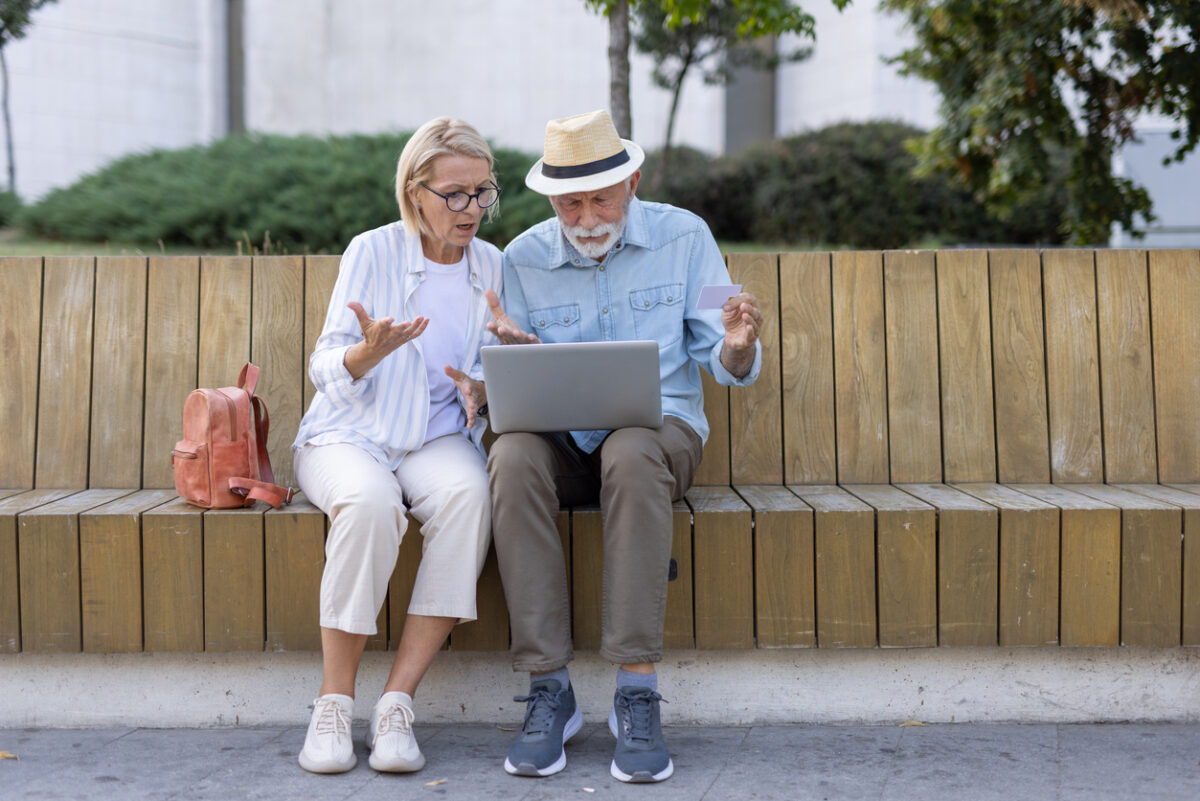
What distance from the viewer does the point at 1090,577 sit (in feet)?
9.23

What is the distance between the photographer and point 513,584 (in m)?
2.62

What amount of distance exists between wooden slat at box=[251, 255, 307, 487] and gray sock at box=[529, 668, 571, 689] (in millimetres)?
1120

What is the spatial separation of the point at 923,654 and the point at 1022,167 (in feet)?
13.4

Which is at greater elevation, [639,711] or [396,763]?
[639,711]

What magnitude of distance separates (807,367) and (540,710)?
1.38 meters

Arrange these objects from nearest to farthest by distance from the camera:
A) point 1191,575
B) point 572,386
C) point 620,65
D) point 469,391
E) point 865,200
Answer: point 572,386 → point 1191,575 → point 469,391 → point 620,65 → point 865,200

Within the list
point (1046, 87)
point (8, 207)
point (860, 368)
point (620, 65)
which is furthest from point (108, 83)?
point (860, 368)

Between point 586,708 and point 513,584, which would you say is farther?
point 586,708

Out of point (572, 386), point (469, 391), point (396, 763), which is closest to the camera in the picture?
point (396, 763)

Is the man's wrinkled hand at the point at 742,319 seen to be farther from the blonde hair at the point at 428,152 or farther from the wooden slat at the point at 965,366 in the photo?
the wooden slat at the point at 965,366

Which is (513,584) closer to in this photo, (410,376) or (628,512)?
(628,512)

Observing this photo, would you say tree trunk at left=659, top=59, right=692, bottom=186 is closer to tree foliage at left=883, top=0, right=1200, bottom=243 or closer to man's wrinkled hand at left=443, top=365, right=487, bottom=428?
tree foliage at left=883, top=0, right=1200, bottom=243

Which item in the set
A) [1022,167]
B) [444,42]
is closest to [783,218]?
[1022,167]

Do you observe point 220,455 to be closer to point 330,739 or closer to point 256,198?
point 330,739
